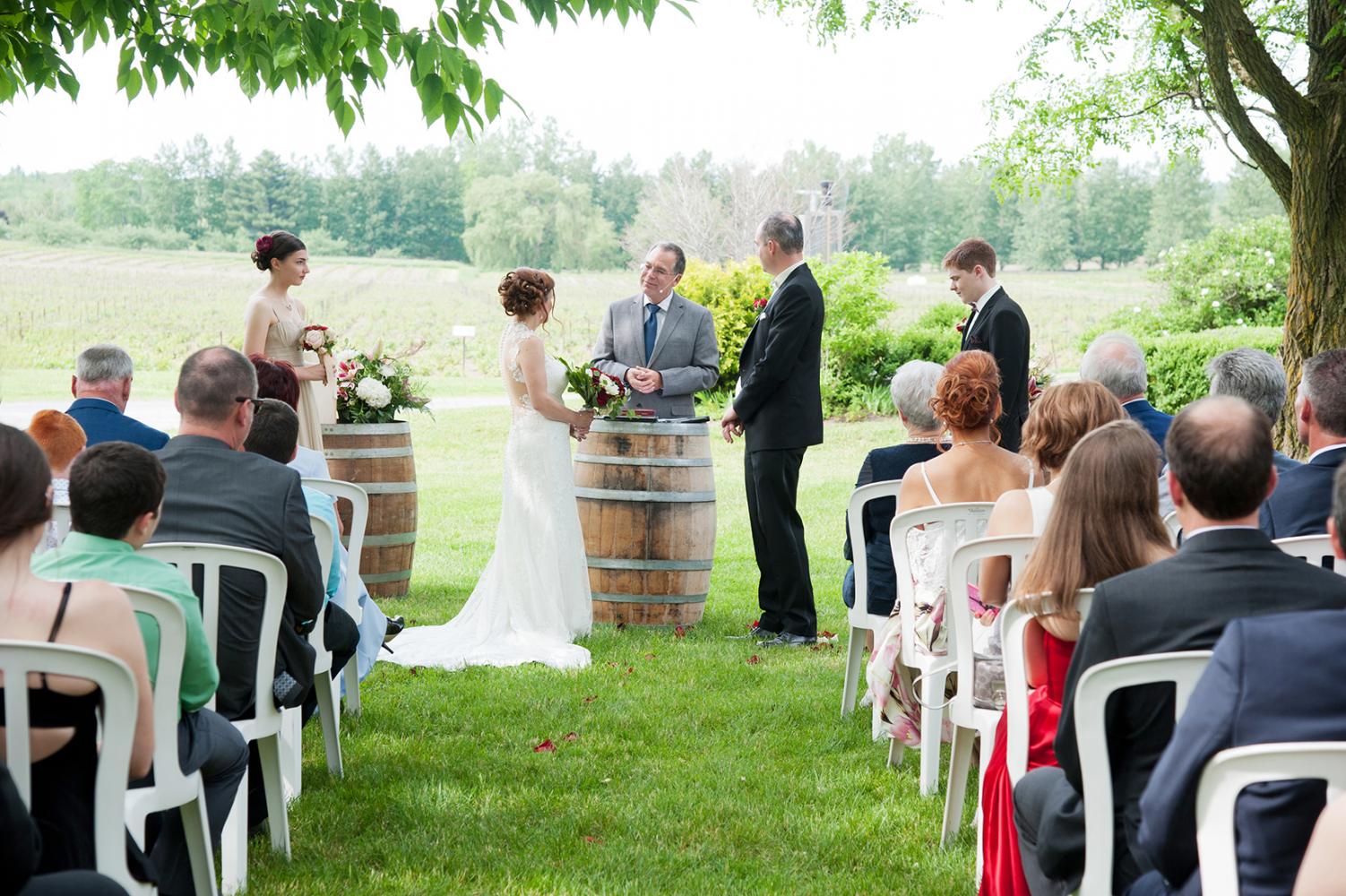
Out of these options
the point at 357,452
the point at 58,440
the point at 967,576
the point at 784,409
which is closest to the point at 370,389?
the point at 357,452

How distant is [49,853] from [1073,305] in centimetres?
3800

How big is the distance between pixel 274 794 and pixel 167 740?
101cm

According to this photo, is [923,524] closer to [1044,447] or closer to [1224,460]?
[1044,447]

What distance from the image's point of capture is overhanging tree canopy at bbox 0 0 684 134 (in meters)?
4.65

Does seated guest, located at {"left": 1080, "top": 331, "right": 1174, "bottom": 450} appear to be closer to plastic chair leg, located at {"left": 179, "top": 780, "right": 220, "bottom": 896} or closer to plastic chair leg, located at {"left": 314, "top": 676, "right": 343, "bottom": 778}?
plastic chair leg, located at {"left": 314, "top": 676, "right": 343, "bottom": 778}

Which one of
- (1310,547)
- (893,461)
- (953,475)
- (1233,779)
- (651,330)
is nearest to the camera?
(1233,779)

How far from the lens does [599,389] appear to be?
737cm

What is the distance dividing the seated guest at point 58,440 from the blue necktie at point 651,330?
4.04 m

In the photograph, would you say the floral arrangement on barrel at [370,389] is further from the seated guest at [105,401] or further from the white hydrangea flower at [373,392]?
the seated guest at [105,401]

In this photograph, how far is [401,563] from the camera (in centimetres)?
814

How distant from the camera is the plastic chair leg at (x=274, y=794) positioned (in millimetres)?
3826

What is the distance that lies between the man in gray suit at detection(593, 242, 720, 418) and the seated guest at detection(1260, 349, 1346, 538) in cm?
429

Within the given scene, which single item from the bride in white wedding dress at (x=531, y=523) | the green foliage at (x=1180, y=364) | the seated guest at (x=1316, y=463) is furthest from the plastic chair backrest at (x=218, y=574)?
the green foliage at (x=1180, y=364)

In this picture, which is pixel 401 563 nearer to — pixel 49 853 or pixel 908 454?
pixel 908 454
